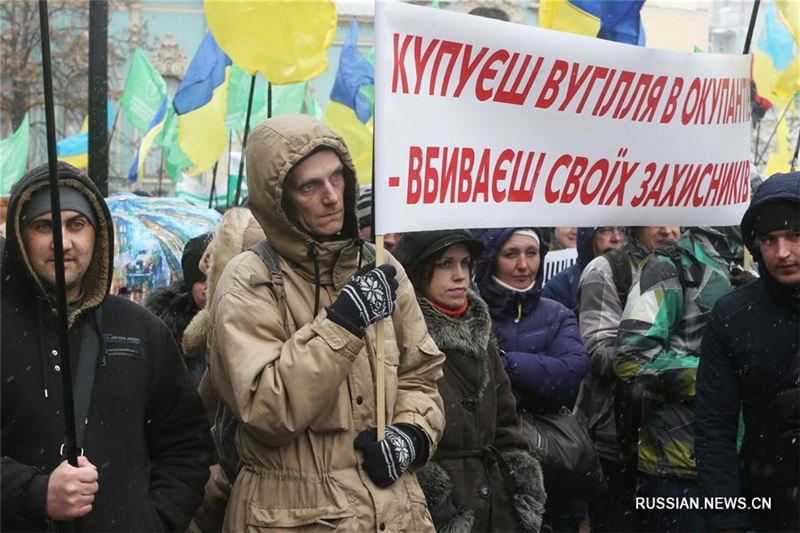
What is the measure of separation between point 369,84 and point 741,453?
8900 mm

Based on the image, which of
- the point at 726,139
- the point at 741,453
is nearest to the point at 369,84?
the point at 726,139

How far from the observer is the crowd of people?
11.1 ft

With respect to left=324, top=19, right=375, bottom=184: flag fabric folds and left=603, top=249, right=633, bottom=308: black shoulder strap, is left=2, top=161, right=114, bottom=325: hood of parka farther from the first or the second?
left=324, top=19, right=375, bottom=184: flag fabric folds

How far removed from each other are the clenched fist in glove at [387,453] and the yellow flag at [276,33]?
451cm

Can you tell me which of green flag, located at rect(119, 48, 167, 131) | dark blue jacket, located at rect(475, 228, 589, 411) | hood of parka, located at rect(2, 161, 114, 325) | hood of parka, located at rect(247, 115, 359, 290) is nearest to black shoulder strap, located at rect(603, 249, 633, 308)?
dark blue jacket, located at rect(475, 228, 589, 411)

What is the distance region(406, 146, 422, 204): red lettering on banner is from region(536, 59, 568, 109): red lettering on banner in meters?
0.66

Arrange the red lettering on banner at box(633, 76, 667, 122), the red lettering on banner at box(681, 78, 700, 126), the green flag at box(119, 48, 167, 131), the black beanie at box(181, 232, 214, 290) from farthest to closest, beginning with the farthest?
the green flag at box(119, 48, 167, 131)
the black beanie at box(181, 232, 214, 290)
the red lettering on banner at box(681, 78, 700, 126)
the red lettering on banner at box(633, 76, 667, 122)

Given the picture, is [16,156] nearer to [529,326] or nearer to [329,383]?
[529,326]

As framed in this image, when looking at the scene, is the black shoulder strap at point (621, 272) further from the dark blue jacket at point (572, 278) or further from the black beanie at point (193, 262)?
the black beanie at point (193, 262)

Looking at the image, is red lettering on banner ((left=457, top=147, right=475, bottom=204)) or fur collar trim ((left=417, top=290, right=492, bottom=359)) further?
fur collar trim ((left=417, top=290, right=492, bottom=359))

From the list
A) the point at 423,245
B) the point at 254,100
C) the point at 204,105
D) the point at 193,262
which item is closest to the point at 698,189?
the point at 423,245

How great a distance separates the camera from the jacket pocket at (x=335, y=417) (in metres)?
3.54

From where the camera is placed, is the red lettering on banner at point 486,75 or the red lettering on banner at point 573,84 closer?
the red lettering on banner at point 486,75

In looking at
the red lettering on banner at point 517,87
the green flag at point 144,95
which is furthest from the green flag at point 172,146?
the red lettering on banner at point 517,87
